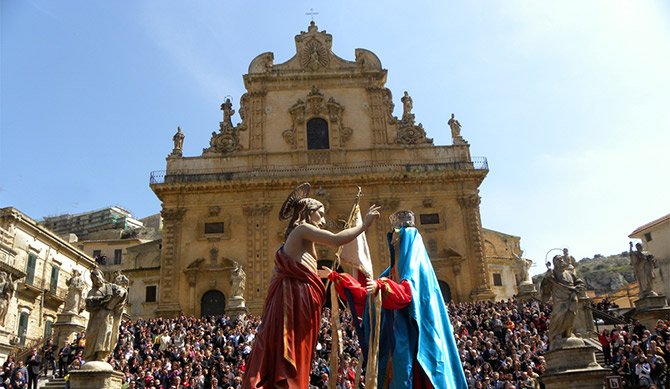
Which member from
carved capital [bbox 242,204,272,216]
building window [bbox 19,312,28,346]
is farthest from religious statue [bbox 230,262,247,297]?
Result: building window [bbox 19,312,28,346]

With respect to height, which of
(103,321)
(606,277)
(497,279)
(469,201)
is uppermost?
(469,201)

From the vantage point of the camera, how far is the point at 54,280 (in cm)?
3272

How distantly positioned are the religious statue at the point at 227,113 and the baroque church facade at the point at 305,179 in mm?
59

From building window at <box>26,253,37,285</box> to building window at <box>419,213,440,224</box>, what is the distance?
20615 millimetres

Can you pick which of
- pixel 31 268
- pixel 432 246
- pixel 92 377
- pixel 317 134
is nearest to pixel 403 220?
pixel 92 377

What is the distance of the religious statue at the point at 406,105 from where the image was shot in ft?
111

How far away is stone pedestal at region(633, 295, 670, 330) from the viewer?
62.4 ft

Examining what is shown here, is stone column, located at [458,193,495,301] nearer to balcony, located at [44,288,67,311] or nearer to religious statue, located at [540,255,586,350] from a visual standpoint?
religious statue, located at [540,255,586,350]

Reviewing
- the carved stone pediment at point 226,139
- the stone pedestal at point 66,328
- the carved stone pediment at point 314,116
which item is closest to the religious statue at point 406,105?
the carved stone pediment at point 314,116

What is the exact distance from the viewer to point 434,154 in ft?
106

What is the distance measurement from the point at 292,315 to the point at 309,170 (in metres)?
26.9

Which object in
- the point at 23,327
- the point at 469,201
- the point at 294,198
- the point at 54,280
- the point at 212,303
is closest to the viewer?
the point at 294,198

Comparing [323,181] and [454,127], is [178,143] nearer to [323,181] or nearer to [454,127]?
[323,181]

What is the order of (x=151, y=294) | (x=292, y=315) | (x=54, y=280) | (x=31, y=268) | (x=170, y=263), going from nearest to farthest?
1. (x=292, y=315)
2. (x=170, y=263)
3. (x=31, y=268)
4. (x=54, y=280)
5. (x=151, y=294)
